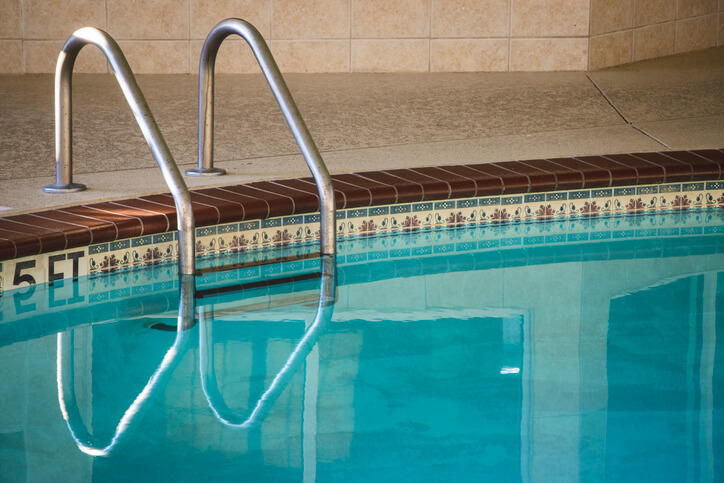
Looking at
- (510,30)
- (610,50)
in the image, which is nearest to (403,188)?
(510,30)

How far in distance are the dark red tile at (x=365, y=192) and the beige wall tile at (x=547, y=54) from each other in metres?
3.26

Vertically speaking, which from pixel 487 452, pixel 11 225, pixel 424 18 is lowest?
pixel 487 452

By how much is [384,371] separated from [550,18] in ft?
15.0

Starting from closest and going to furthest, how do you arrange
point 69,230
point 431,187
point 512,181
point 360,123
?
point 69,230 → point 431,187 → point 512,181 → point 360,123

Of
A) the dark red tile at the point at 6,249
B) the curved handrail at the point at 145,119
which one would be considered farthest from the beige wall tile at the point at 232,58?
the dark red tile at the point at 6,249

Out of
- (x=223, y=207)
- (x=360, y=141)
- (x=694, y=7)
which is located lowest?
(x=223, y=207)

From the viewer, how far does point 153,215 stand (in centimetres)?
311

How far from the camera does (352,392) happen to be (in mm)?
2375

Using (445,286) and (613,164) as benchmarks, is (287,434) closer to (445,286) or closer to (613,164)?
(445,286)

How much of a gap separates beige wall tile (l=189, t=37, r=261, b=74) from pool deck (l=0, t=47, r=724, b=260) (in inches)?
8.7

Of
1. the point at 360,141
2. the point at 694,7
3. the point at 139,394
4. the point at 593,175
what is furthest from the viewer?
the point at 694,7

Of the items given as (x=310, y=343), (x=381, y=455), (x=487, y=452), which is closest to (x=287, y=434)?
(x=381, y=455)

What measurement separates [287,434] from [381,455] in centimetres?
23

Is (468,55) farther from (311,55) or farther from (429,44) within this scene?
(311,55)
